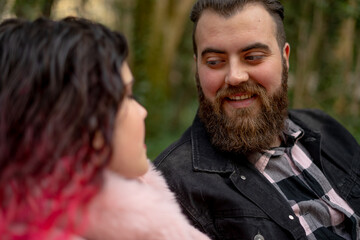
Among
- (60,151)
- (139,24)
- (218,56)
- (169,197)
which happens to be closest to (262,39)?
(218,56)

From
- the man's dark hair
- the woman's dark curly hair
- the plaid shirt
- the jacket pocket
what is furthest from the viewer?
the man's dark hair

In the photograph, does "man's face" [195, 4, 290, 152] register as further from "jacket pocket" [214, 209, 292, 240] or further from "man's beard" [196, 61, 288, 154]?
"jacket pocket" [214, 209, 292, 240]

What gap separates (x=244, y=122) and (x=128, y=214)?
138 cm

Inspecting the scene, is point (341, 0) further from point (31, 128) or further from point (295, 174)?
point (31, 128)

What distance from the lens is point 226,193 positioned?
2.19 m

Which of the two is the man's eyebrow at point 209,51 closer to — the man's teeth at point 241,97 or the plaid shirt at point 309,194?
the man's teeth at point 241,97

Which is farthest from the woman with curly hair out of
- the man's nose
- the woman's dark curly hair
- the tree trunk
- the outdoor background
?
the tree trunk

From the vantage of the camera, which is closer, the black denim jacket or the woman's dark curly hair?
the woman's dark curly hair

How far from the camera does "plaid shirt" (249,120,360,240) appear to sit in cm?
230

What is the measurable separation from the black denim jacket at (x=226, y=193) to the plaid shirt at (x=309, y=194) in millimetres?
95

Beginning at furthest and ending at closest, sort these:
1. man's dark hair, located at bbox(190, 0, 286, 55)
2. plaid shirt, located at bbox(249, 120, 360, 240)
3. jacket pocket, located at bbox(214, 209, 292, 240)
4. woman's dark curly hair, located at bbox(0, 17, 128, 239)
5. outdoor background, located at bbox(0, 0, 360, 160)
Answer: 1. outdoor background, located at bbox(0, 0, 360, 160)
2. man's dark hair, located at bbox(190, 0, 286, 55)
3. plaid shirt, located at bbox(249, 120, 360, 240)
4. jacket pocket, located at bbox(214, 209, 292, 240)
5. woman's dark curly hair, located at bbox(0, 17, 128, 239)

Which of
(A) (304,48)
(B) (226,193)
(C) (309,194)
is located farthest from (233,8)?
(A) (304,48)

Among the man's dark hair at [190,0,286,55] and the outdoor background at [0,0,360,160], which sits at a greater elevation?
the man's dark hair at [190,0,286,55]

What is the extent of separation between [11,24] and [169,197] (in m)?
1.02
